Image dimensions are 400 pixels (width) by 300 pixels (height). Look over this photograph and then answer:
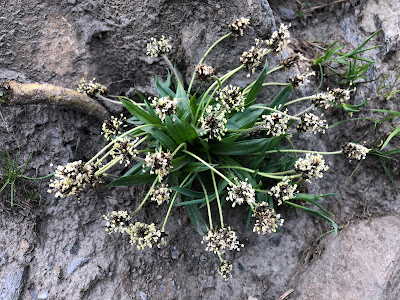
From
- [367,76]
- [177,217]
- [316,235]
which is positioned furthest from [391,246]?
[177,217]

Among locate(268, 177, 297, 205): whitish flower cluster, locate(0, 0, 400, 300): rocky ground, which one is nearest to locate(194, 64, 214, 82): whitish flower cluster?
locate(0, 0, 400, 300): rocky ground

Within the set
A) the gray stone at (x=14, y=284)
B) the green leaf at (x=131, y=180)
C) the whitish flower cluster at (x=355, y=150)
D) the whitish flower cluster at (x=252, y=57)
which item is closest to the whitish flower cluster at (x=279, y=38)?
the whitish flower cluster at (x=252, y=57)

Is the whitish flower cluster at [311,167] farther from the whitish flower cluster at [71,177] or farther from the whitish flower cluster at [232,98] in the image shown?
the whitish flower cluster at [71,177]

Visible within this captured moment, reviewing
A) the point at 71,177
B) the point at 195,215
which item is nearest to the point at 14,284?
the point at 71,177

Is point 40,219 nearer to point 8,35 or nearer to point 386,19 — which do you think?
point 8,35

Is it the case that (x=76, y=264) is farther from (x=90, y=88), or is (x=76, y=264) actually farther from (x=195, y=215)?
(x=90, y=88)

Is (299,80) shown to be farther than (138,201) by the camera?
No

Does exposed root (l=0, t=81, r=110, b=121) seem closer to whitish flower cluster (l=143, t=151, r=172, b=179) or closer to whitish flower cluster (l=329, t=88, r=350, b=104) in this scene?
whitish flower cluster (l=143, t=151, r=172, b=179)
